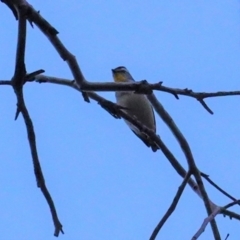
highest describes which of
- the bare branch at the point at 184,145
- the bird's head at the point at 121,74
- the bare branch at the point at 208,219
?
the bird's head at the point at 121,74

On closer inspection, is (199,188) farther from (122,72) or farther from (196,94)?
(122,72)

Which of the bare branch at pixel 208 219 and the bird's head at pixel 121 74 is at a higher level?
the bird's head at pixel 121 74

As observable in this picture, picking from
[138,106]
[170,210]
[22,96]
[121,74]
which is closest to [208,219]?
[170,210]

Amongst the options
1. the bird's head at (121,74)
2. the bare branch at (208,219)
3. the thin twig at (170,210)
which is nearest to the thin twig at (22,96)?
the thin twig at (170,210)

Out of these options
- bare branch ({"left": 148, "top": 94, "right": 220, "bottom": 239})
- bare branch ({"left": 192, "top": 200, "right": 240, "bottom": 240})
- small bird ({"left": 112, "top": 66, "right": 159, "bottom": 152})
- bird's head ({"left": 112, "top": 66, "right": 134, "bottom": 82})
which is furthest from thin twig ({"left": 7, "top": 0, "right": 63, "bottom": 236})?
bird's head ({"left": 112, "top": 66, "right": 134, "bottom": 82})

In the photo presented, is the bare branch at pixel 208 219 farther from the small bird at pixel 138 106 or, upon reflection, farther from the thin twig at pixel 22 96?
the small bird at pixel 138 106

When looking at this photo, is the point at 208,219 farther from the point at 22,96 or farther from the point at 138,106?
the point at 138,106

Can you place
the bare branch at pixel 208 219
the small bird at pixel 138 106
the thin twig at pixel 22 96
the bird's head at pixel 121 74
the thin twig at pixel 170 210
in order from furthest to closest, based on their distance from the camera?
the bird's head at pixel 121 74, the small bird at pixel 138 106, the thin twig at pixel 170 210, the thin twig at pixel 22 96, the bare branch at pixel 208 219

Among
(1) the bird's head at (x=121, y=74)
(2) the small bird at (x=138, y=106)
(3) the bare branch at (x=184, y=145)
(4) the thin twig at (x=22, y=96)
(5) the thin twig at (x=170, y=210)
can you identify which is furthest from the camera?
(1) the bird's head at (x=121, y=74)

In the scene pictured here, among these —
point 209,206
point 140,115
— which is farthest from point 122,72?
point 209,206

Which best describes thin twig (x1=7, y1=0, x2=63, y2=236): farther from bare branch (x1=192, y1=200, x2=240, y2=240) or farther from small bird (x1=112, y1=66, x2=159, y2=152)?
small bird (x1=112, y1=66, x2=159, y2=152)

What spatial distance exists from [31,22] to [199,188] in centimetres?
148

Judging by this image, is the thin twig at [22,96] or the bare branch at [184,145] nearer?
the thin twig at [22,96]

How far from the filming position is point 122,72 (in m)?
9.29
